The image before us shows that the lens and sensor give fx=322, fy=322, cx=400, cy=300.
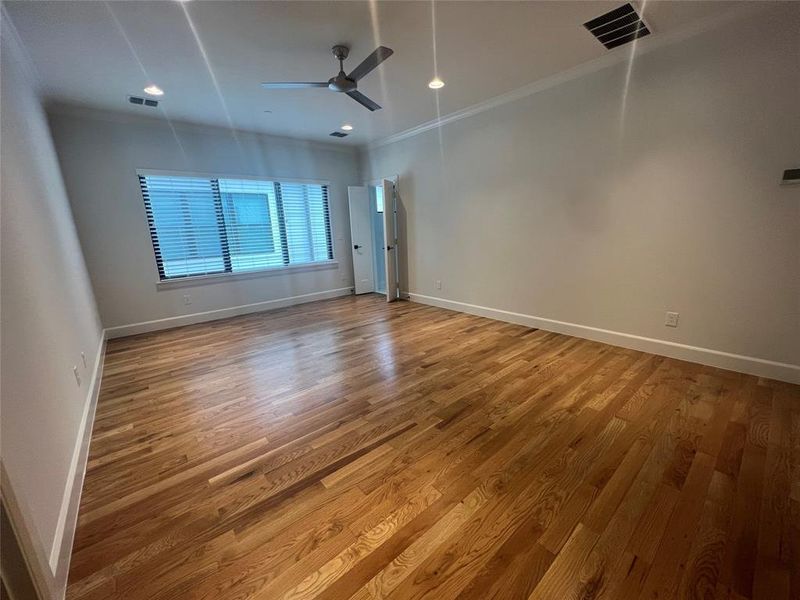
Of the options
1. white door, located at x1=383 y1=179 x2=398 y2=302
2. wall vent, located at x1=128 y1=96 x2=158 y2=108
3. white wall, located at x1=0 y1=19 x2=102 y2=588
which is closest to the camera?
white wall, located at x1=0 y1=19 x2=102 y2=588

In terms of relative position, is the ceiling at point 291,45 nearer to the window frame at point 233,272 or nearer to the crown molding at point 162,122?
the crown molding at point 162,122

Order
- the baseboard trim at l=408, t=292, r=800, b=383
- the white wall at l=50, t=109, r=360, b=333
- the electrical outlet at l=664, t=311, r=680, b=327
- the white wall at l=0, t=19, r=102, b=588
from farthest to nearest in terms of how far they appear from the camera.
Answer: the white wall at l=50, t=109, r=360, b=333, the electrical outlet at l=664, t=311, r=680, b=327, the baseboard trim at l=408, t=292, r=800, b=383, the white wall at l=0, t=19, r=102, b=588

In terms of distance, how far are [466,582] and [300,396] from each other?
1.77 meters

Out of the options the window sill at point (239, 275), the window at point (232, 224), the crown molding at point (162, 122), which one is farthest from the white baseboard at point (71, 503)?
the crown molding at point (162, 122)

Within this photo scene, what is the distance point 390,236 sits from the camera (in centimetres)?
554

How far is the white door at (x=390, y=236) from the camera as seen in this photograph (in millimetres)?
5359

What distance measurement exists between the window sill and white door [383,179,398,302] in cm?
121

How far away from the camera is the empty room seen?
131cm

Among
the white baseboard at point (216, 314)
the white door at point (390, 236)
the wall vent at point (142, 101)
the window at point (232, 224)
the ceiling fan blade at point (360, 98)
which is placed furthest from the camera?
the white door at point (390, 236)

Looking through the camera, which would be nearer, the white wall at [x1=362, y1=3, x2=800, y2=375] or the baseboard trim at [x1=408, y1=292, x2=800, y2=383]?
the white wall at [x1=362, y1=3, x2=800, y2=375]

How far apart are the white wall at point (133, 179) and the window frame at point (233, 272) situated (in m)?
0.05

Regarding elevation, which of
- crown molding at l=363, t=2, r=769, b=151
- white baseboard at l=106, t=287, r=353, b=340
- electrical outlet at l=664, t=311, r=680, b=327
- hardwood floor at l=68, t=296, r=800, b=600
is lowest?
hardwood floor at l=68, t=296, r=800, b=600

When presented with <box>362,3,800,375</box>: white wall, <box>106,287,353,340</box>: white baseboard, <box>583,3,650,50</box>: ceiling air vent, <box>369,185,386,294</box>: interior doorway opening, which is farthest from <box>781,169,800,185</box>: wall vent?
<box>106,287,353,340</box>: white baseboard

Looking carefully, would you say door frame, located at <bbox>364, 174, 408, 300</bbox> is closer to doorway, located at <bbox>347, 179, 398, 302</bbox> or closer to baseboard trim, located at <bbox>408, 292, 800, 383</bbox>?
doorway, located at <bbox>347, 179, 398, 302</bbox>
